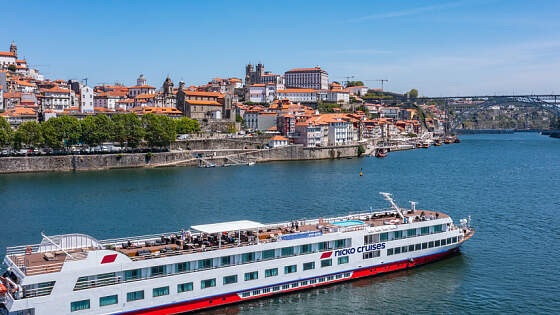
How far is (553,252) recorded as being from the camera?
25.8m

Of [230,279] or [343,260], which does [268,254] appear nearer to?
[230,279]

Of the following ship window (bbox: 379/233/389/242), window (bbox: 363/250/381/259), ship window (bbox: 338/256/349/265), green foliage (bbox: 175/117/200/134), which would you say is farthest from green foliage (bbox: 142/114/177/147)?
ship window (bbox: 338/256/349/265)

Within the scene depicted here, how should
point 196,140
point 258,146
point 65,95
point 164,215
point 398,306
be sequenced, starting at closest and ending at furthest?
A: point 398,306 < point 164,215 < point 196,140 < point 258,146 < point 65,95

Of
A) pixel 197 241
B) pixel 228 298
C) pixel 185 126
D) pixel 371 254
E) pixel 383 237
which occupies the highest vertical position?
pixel 185 126

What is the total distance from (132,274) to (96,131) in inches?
2018

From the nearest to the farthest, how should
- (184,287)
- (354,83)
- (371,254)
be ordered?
(184,287), (371,254), (354,83)

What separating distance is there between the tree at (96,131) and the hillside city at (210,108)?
19 cm

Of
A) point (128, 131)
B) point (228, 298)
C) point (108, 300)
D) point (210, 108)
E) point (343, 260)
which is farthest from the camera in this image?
point (210, 108)

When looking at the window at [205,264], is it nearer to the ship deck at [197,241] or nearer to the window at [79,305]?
the ship deck at [197,241]

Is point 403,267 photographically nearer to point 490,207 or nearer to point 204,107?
point 490,207

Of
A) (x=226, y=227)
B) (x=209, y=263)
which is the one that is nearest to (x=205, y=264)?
(x=209, y=263)

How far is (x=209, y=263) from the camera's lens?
61.9 ft

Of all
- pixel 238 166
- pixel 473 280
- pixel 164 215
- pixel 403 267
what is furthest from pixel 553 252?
pixel 238 166

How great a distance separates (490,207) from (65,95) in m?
75.6
